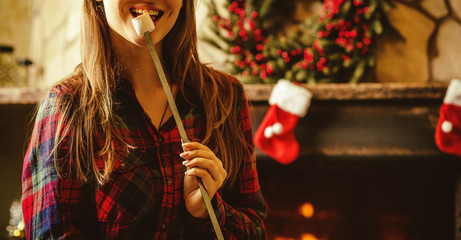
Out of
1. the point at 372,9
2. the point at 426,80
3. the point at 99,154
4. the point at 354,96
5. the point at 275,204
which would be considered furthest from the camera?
the point at 275,204

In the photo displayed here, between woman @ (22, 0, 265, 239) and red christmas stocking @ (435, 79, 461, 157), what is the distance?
0.97 metres

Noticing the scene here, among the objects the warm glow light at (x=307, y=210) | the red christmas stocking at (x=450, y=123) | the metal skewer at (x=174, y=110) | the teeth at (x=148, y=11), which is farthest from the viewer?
the warm glow light at (x=307, y=210)

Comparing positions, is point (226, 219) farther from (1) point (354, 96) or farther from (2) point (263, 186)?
(2) point (263, 186)

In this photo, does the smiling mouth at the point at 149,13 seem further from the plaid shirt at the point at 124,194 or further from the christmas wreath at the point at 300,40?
the christmas wreath at the point at 300,40

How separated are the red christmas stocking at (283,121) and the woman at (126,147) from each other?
2.27 feet

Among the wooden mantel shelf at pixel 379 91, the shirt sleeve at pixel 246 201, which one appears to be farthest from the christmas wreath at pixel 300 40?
the shirt sleeve at pixel 246 201

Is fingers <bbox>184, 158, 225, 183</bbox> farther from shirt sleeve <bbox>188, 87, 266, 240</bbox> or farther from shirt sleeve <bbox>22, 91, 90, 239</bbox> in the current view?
shirt sleeve <bbox>22, 91, 90, 239</bbox>

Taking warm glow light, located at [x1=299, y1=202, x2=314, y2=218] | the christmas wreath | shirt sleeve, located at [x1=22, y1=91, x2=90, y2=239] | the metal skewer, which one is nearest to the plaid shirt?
shirt sleeve, located at [x1=22, y1=91, x2=90, y2=239]

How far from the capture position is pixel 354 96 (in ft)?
4.68

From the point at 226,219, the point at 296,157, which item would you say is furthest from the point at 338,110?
the point at 226,219

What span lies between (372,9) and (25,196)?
144 cm

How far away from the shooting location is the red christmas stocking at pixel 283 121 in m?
1.42

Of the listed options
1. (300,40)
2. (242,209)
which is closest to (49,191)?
(242,209)

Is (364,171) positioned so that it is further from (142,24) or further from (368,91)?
(142,24)
